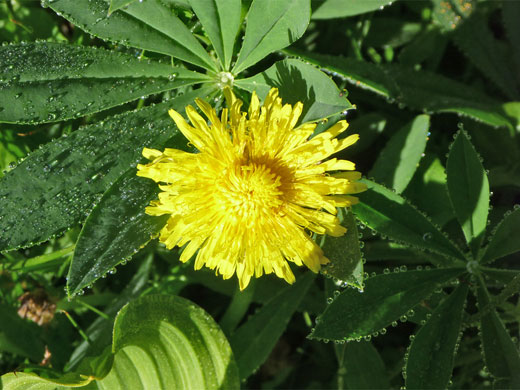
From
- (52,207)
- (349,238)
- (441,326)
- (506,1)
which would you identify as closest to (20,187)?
(52,207)

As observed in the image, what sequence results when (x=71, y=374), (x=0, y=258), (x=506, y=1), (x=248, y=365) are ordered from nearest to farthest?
1. (x=71, y=374)
2. (x=248, y=365)
3. (x=0, y=258)
4. (x=506, y=1)

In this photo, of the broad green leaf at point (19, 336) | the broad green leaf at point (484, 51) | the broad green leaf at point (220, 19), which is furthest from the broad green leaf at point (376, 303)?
the broad green leaf at point (19, 336)

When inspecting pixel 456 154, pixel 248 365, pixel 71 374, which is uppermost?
pixel 456 154

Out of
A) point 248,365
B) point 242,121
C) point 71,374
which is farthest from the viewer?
point 248,365

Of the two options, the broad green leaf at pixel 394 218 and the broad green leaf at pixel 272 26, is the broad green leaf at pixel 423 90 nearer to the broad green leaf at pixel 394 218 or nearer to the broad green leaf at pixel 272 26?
the broad green leaf at pixel 272 26

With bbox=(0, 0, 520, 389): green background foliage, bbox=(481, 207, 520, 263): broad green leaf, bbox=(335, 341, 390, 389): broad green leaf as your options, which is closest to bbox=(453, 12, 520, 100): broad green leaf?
bbox=(0, 0, 520, 389): green background foliage

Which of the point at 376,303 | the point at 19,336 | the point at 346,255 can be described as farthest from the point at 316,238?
the point at 19,336

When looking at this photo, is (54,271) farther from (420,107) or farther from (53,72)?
(420,107)
